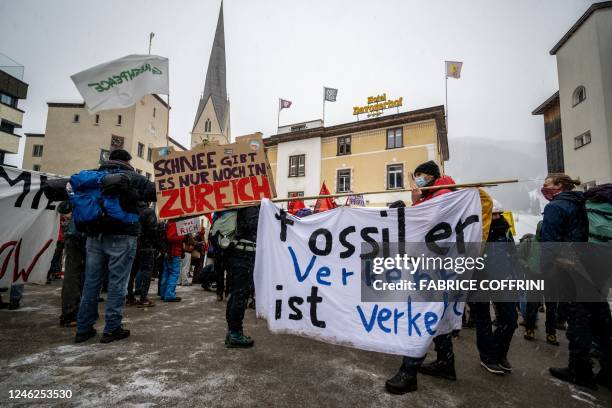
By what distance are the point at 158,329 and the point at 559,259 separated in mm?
4828

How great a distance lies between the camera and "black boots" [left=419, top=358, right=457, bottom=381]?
9.43ft

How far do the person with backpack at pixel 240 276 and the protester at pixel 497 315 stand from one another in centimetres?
254

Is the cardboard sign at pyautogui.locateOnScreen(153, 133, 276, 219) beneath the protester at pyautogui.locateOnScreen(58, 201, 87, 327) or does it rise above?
above

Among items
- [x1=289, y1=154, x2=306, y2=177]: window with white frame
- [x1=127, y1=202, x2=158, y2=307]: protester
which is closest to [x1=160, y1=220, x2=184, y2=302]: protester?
[x1=127, y1=202, x2=158, y2=307]: protester

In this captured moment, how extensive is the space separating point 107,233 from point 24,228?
2287 millimetres

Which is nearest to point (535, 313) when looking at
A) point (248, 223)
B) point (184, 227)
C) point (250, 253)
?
point (250, 253)

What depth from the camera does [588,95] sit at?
14.4 m

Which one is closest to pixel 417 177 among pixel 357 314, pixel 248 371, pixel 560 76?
pixel 357 314

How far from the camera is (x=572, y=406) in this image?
245 cm

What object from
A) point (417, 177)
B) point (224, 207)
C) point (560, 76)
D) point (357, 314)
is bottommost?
point (357, 314)

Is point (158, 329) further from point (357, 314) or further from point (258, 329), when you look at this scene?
point (357, 314)

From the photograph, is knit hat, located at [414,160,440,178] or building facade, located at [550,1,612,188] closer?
knit hat, located at [414,160,440,178]

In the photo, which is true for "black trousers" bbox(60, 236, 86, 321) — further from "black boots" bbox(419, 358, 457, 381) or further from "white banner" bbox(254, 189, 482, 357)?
"black boots" bbox(419, 358, 457, 381)

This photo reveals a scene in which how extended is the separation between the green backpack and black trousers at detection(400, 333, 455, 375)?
6.46ft
